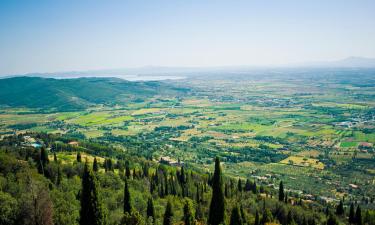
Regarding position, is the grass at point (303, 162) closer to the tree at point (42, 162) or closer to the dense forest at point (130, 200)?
the dense forest at point (130, 200)

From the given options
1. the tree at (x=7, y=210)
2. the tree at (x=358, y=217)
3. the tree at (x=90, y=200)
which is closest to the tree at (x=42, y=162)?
the tree at (x=7, y=210)

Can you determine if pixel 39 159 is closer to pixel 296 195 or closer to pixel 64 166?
pixel 64 166

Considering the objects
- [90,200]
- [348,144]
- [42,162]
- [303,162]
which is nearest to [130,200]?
[90,200]

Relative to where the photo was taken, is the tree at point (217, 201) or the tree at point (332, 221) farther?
the tree at point (332, 221)

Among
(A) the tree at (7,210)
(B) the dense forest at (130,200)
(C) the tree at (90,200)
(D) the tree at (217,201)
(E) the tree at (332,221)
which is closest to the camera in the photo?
(C) the tree at (90,200)

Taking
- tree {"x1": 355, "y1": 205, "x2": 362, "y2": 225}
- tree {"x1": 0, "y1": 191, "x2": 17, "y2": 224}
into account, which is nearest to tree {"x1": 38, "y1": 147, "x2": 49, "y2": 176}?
tree {"x1": 0, "y1": 191, "x2": 17, "y2": 224}

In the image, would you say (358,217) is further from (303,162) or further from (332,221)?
(303,162)

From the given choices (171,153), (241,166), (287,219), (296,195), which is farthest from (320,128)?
(287,219)

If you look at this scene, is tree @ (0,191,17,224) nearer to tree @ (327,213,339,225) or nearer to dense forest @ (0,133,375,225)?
dense forest @ (0,133,375,225)
